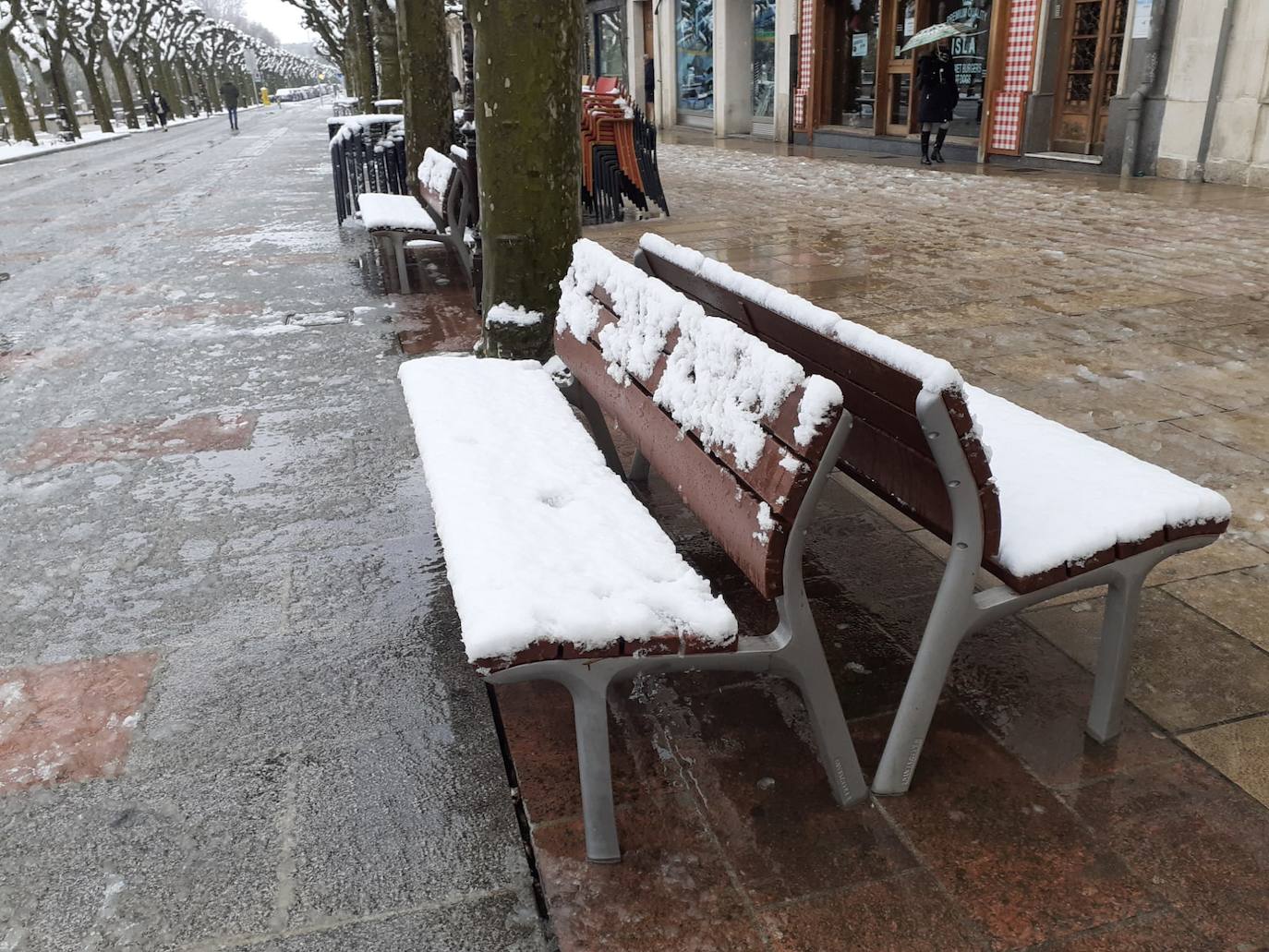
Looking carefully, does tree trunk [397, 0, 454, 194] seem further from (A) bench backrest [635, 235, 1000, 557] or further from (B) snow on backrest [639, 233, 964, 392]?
(A) bench backrest [635, 235, 1000, 557]

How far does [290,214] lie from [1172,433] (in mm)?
11166

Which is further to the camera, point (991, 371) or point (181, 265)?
point (181, 265)

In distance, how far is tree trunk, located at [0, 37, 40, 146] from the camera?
3322 cm

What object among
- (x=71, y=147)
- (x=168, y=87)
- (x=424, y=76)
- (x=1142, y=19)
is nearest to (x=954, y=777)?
(x=424, y=76)

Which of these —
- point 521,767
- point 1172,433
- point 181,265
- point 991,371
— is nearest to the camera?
point 521,767

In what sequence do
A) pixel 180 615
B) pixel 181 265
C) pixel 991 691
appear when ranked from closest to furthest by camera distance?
pixel 991 691, pixel 180 615, pixel 181 265

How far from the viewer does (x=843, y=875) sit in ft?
6.95

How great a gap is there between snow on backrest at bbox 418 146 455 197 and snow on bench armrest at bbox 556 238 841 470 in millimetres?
4806

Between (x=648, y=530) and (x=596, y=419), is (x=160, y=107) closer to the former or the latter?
(x=596, y=419)

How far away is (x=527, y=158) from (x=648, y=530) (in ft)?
7.61

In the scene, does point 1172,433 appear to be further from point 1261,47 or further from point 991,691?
point 1261,47

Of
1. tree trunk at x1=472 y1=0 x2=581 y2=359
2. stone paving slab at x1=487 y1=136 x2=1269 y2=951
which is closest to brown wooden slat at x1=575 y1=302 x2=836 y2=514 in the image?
stone paving slab at x1=487 y1=136 x2=1269 y2=951

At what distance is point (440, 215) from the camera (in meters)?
8.37

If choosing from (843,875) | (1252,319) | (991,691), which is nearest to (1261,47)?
(1252,319)
